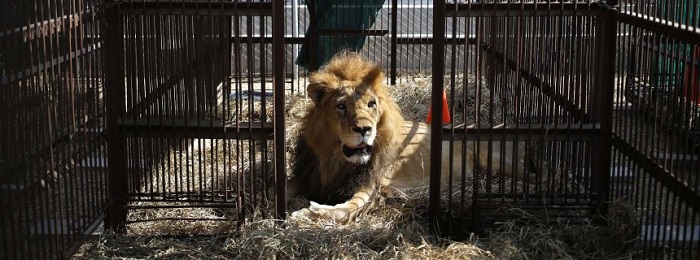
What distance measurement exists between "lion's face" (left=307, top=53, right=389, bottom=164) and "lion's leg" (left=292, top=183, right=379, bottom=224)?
0.21 meters

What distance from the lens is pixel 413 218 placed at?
506cm

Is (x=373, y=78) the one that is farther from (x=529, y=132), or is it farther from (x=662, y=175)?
(x=662, y=175)

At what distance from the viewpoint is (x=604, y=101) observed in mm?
4707

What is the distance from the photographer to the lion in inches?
205

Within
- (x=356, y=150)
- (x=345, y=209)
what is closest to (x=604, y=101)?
(x=356, y=150)

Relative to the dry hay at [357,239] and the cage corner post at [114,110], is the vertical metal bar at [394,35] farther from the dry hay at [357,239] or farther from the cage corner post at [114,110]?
the cage corner post at [114,110]

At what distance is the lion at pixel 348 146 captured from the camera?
522cm

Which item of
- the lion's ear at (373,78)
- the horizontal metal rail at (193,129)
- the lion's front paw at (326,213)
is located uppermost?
the lion's ear at (373,78)

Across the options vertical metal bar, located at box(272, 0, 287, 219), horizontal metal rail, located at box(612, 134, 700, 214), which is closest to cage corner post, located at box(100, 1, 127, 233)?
vertical metal bar, located at box(272, 0, 287, 219)

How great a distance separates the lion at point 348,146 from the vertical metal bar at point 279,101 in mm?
240

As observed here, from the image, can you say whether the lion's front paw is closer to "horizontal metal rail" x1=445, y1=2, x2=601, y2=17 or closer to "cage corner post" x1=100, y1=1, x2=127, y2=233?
"cage corner post" x1=100, y1=1, x2=127, y2=233

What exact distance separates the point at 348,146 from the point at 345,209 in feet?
1.23

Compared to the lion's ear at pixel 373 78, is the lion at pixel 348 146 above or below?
below

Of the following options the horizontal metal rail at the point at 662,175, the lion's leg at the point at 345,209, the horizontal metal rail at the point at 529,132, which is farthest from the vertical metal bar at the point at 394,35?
the horizontal metal rail at the point at 662,175
